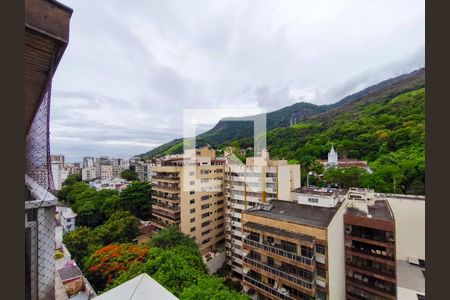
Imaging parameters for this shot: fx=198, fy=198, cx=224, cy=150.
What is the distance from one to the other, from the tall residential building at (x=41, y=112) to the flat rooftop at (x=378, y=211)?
22.4 ft

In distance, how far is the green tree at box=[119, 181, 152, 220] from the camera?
10719 mm

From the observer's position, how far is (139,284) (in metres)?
1.02

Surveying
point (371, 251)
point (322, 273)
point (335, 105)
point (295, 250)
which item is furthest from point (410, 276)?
point (335, 105)

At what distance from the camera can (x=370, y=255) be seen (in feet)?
17.6

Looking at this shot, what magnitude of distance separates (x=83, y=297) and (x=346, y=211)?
7112 mm

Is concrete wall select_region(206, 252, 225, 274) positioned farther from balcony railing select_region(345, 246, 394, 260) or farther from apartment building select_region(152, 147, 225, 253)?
balcony railing select_region(345, 246, 394, 260)

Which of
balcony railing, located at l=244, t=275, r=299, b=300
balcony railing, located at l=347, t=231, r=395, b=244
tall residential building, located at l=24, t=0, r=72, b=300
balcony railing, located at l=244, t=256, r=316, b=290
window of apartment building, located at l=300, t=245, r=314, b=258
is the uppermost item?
tall residential building, located at l=24, t=0, r=72, b=300

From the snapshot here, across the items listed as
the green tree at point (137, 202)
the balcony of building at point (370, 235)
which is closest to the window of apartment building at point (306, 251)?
the balcony of building at point (370, 235)

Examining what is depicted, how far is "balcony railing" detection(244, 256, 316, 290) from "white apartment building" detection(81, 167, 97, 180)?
26108mm

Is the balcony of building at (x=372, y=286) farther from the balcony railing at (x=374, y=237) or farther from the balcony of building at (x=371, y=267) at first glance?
the balcony railing at (x=374, y=237)

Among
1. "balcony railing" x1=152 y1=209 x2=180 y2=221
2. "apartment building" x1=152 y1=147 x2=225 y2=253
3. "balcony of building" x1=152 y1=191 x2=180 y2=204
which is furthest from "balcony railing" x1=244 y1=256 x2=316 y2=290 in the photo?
"balcony of building" x1=152 y1=191 x2=180 y2=204

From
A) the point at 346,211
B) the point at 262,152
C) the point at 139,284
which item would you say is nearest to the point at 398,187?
the point at 346,211

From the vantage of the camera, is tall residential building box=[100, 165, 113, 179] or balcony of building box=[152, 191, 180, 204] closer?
balcony of building box=[152, 191, 180, 204]

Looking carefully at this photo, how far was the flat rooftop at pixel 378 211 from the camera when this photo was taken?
5.56 m
